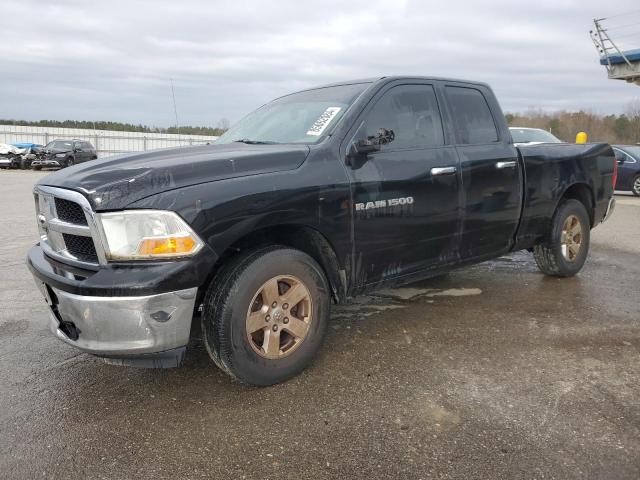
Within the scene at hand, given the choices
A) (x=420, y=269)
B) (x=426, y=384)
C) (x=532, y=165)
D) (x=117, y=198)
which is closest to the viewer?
(x=117, y=198)

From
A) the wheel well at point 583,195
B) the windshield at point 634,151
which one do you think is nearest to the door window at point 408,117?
the wheel well at point 583,195

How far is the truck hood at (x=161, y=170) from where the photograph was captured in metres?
2.73

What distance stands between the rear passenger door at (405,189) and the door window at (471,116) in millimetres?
239

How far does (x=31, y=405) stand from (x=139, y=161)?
1502mm

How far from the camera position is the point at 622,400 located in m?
3.06

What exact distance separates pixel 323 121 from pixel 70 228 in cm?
175

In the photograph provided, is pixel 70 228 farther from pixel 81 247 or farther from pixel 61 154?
pixel 61 154

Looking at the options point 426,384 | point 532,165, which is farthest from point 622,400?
point 532,165

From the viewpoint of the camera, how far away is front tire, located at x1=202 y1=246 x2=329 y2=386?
2.93m

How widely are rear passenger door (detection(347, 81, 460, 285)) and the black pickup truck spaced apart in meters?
0.01

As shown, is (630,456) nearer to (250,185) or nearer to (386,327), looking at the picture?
(386,327)

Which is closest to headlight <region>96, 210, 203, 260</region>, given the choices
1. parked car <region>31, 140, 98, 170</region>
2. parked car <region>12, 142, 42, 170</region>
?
parked car <region>31, 140, 98, 170</region>

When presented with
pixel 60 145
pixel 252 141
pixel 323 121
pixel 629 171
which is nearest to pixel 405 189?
pixel 323 121

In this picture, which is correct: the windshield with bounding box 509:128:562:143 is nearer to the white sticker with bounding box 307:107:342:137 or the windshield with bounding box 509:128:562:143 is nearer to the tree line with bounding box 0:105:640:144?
the white sticker with bounding box 307:107:342:137
